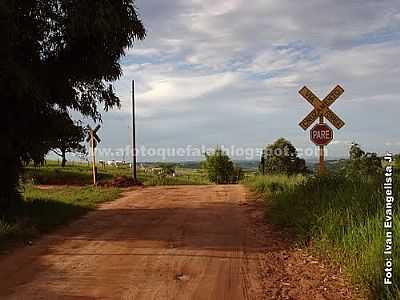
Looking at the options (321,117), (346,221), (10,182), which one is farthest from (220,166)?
(346,221)

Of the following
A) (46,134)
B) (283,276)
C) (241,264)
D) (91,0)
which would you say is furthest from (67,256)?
(91,0)

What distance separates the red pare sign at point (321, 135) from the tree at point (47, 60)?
16.7ft

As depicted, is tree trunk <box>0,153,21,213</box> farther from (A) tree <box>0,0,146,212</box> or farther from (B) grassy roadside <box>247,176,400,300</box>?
(B) grassy roadside <box>247,176,400,300</box>

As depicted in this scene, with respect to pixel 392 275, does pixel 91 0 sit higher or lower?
higher

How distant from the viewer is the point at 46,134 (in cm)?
1370

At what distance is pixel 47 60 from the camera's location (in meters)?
13.6

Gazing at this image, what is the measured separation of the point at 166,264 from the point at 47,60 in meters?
7.06

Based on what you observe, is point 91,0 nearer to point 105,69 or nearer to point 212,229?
point 105,69

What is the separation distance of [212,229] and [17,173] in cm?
555

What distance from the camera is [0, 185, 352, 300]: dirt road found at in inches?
282

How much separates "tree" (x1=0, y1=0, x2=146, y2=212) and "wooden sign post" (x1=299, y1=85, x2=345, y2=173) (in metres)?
4.81

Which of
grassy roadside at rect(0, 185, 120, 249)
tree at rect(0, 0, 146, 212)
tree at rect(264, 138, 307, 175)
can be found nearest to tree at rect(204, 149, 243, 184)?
tree at rect(264, 138, 307, 175)

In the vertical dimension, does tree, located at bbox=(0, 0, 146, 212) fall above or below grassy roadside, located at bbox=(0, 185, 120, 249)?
above

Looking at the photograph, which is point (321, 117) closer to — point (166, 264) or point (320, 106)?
point (320, 106)
